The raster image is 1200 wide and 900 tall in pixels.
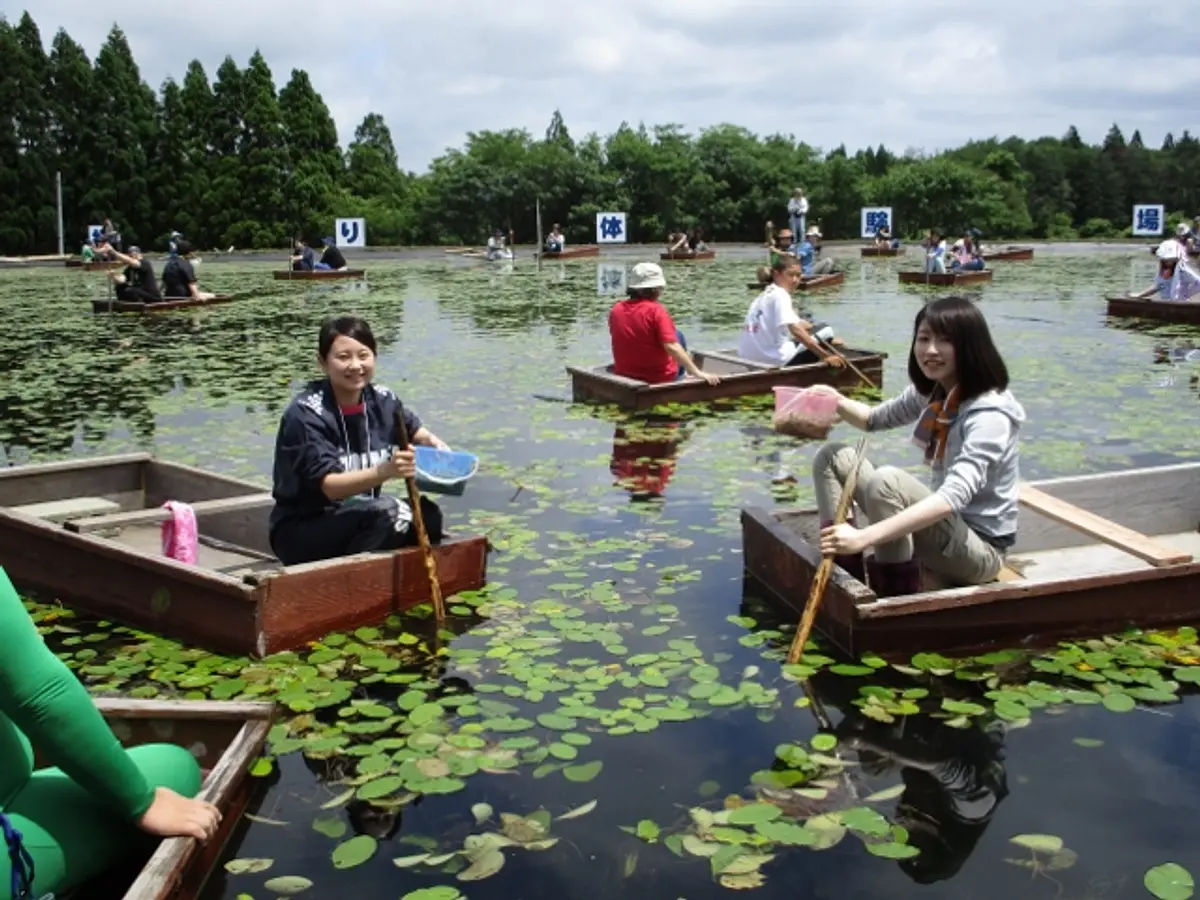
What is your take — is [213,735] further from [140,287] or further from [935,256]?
[935,256]

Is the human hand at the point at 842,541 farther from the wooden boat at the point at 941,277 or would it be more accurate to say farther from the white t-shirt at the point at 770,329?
the wooden boat at the point at 941,277

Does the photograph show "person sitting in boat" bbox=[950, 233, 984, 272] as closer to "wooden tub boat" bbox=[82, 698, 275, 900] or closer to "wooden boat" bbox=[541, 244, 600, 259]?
"wooden boat" bbox=[541, 244, 600, 259]

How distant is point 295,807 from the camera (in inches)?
133

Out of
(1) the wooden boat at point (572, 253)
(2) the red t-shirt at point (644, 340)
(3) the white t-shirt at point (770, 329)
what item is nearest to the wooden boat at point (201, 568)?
(2) the red t-shirt at point (644, 340)

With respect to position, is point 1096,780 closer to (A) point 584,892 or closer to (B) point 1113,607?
(B) point 1113,607

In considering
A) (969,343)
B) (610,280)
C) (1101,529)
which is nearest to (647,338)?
(1101,529)

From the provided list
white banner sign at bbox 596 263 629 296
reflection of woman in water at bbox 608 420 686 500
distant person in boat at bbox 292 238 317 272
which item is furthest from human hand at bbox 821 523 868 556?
distant person in boat at bbox 292 238 317 272

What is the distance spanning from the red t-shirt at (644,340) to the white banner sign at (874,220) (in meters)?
36.6

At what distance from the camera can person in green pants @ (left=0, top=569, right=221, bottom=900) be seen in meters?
2.25

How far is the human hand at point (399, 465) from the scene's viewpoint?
446cm

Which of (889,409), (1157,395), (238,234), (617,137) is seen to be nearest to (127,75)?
(238,234)

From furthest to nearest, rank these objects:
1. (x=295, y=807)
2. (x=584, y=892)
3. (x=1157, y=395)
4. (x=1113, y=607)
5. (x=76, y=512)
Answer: (x=1157, y=395), (x=76, y=512), (x=1113, y=607), (x=295, y=807), (x=584, y=892)

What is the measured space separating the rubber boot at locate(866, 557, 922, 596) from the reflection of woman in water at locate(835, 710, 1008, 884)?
1.68 feet

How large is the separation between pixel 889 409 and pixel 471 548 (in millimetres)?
1746
